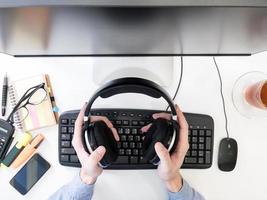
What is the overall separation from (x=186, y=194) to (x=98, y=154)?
22 cm

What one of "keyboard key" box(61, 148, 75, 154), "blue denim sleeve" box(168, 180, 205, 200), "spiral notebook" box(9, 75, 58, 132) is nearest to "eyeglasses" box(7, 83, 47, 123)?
"spiral notebook" box(9, 75, 58, 132)

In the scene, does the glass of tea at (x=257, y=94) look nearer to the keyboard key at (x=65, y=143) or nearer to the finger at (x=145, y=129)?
the finger at (x=145, y=129)

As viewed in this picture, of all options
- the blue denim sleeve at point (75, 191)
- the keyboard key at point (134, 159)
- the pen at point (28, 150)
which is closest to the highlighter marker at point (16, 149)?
the pen at point (28, 150)

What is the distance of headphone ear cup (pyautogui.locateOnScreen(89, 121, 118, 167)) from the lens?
1.97 ft

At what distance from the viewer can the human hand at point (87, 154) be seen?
584 mm

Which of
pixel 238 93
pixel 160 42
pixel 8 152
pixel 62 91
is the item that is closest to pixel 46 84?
pixel 62 91

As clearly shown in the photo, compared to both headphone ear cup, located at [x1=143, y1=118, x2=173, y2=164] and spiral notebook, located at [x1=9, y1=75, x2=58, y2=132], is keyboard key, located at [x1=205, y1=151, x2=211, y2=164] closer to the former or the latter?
headphone ear cup, located at [x1=143, y1=118, x2=173, y2=164]

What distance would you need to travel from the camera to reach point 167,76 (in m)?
0.72

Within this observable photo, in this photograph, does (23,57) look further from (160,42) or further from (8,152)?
(160,42)

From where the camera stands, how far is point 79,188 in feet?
2.18

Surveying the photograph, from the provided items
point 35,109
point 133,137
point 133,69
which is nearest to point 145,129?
point 133,137

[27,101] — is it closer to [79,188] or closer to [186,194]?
[79,188]

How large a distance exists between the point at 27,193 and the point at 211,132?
424mm

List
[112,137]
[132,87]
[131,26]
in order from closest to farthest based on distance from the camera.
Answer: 1. [131,26]
2. [132,87]
3. [112,137]
